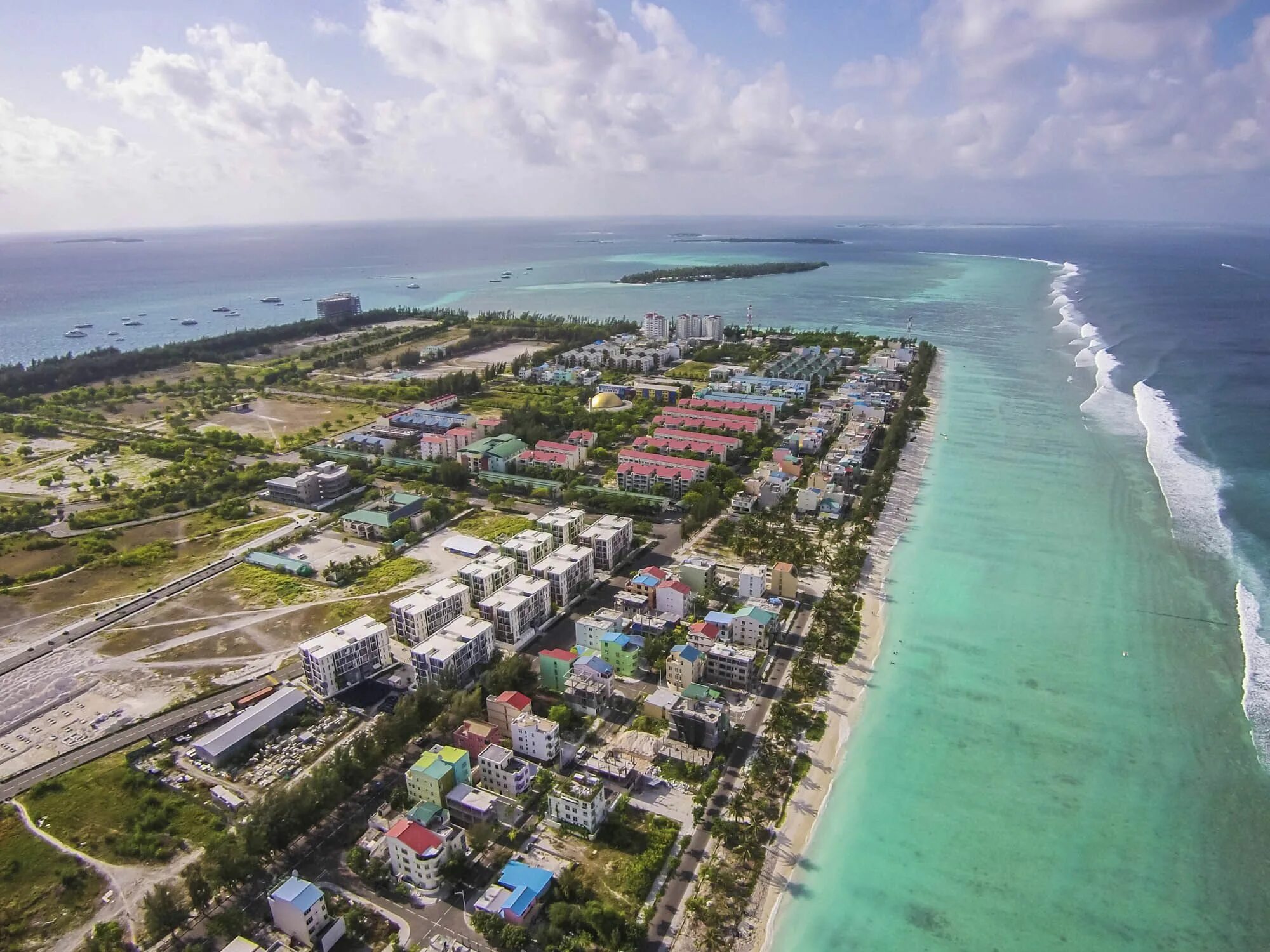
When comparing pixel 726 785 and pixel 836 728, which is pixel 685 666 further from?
pixel 836 728

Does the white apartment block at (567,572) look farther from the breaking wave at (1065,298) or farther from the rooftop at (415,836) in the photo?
the breaking wave at (1065,298)

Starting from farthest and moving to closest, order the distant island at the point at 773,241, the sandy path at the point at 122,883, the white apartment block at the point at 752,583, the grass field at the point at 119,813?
the distant island at the point at 773,241
the white apartment block at the point at 752,583
the grass field at the point at 119,813
the sandy path at the point at 122,883

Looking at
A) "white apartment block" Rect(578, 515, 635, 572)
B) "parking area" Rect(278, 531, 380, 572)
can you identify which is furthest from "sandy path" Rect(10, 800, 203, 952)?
"white apartment block" Rect(578, 515, 635, 572)

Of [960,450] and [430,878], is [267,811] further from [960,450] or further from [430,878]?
[960,450]

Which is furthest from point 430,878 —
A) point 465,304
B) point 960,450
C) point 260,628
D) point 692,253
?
point 692,253

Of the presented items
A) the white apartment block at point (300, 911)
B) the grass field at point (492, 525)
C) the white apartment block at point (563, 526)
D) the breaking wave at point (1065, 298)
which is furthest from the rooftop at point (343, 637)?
the breaking wave at point (1065, 298)

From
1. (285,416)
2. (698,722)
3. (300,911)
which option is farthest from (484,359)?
(300,911)

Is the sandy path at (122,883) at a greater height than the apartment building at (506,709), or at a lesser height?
lesser
